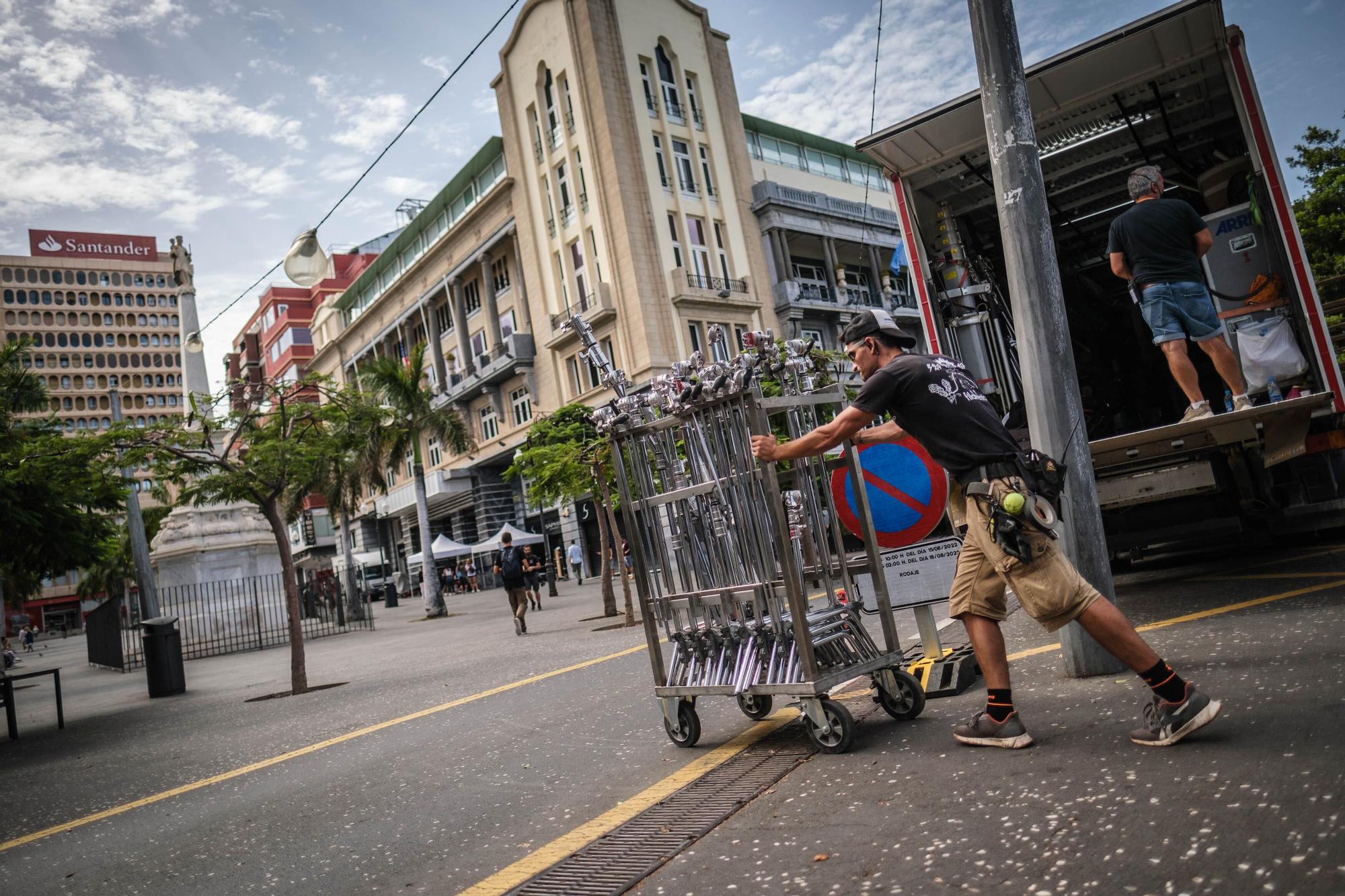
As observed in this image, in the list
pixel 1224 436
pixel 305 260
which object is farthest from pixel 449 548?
pixel 1224 436

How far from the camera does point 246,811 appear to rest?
507 cm

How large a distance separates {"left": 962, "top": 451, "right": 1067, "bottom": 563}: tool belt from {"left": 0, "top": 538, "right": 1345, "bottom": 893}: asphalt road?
2.66 ft

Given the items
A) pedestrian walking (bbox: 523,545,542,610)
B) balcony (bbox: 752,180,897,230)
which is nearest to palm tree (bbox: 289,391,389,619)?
pedestrian walking (bbox: 523,545,542,610)

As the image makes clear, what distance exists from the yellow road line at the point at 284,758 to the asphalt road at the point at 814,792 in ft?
0.24

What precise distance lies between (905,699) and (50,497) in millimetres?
9414

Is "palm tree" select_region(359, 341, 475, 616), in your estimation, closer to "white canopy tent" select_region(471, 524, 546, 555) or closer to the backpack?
"white canopy tent" select_region(471, 524, 546, 555)

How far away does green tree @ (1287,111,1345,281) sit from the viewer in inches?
1166

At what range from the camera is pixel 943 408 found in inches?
159

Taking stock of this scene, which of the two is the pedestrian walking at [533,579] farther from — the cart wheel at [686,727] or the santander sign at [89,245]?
the santander sign at [89,245]

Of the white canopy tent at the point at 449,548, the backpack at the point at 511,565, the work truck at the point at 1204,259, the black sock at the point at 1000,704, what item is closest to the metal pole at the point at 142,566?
the backpack at the point at 511,565

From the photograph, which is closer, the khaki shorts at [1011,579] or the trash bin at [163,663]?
the khaki shorts at [1011,579]

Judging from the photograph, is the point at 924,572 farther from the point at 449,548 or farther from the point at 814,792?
the point at 449,548

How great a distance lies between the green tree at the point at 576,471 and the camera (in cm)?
1526

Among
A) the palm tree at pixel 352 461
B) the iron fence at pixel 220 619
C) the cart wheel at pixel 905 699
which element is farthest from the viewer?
the iron fence at pixel 220 619
